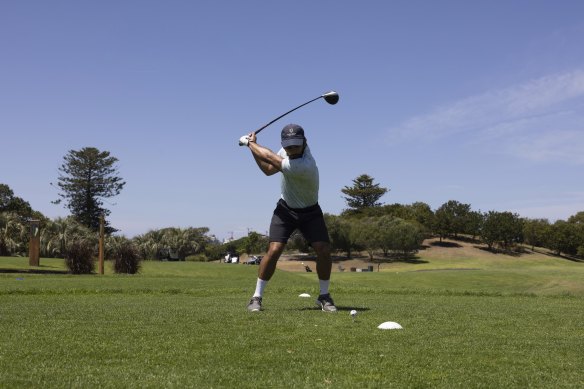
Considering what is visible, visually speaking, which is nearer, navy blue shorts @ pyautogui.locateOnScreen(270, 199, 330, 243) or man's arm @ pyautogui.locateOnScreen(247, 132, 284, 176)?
man's arm @ pyautogui.locateOnScreen(247, 132, 284, 176)

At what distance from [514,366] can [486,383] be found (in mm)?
603

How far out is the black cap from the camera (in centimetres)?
→ 744

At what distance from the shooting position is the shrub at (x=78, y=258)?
101 feet

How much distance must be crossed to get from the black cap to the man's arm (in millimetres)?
207

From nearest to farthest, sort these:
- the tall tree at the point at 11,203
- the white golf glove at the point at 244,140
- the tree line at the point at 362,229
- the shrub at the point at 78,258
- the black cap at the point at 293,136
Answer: the black cap at the point at 293,136, the white golf glove at the point at 244,140, the shrub at the point at 78,258, the tree line at the point at 362,229, the tall tree at the point at 11,203

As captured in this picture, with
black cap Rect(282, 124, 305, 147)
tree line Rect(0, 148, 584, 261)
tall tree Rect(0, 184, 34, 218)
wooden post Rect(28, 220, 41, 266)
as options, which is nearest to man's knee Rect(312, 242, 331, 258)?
black cap Rect(282, 124, 305, 147)

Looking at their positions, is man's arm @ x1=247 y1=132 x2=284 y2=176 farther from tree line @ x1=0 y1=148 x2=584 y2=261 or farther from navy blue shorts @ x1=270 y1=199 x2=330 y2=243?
tree line @ x1=0 y1=148 x2=584 y2=261

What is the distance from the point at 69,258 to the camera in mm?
30750

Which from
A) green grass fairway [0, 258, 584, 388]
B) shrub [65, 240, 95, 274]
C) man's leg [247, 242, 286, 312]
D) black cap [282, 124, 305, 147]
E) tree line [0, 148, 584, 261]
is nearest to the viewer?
green grass fairway [0, 258, 584, 388]

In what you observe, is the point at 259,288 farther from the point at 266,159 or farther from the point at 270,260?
the point at 266,159

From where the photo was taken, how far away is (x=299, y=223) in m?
7.75

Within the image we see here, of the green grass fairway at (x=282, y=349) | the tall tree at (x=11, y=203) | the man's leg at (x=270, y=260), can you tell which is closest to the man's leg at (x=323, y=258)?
the man's leg at (x=270, y=260)

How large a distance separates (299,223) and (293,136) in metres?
1.16

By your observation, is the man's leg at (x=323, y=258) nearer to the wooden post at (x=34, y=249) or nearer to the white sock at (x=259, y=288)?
the white sock at (x=259, y=288)
